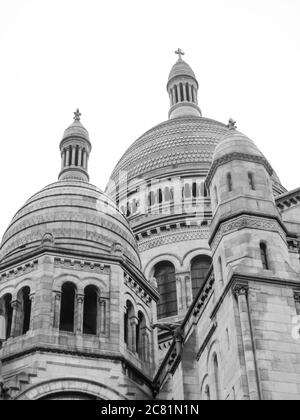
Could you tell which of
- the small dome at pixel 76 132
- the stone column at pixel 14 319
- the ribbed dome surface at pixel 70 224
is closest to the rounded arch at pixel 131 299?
the ribbed dome surface at pixel 70 224

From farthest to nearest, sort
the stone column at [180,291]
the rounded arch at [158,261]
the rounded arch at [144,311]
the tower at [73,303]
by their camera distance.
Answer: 1. the rounded arch at [158,261]
2. the stone column at [180,291]
3. the rounded arch at [144,311]
4. the tower at [73,303]

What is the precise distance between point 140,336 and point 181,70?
29753 mm

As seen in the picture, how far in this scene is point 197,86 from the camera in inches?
2055

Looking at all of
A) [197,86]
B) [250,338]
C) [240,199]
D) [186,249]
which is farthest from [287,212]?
[197,86]

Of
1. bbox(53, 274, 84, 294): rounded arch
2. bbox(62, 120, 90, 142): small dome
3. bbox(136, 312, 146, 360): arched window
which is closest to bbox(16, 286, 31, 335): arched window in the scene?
bbox(53, 274, 84, 294): rounded arch

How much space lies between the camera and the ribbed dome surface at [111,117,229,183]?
1623 inches

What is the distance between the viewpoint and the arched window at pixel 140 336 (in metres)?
24.7

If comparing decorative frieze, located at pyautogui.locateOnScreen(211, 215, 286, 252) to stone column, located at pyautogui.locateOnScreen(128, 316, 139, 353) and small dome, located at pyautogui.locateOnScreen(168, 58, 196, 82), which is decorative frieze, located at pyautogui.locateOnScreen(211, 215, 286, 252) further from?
small dome, located at pyautogui.locateOnScreen(168, 58, 196, 82)

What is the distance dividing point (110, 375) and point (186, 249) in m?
14.3

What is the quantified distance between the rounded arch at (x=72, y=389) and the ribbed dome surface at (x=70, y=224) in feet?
15.0

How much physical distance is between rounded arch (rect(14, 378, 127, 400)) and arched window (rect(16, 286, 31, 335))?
8.17 feet

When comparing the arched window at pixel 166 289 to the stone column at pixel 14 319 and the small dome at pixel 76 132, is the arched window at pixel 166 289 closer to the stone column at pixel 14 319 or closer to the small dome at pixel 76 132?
the small dome at pixel 76 132

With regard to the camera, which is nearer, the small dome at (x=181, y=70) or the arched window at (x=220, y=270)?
the arched window at (x=220, y=270)
